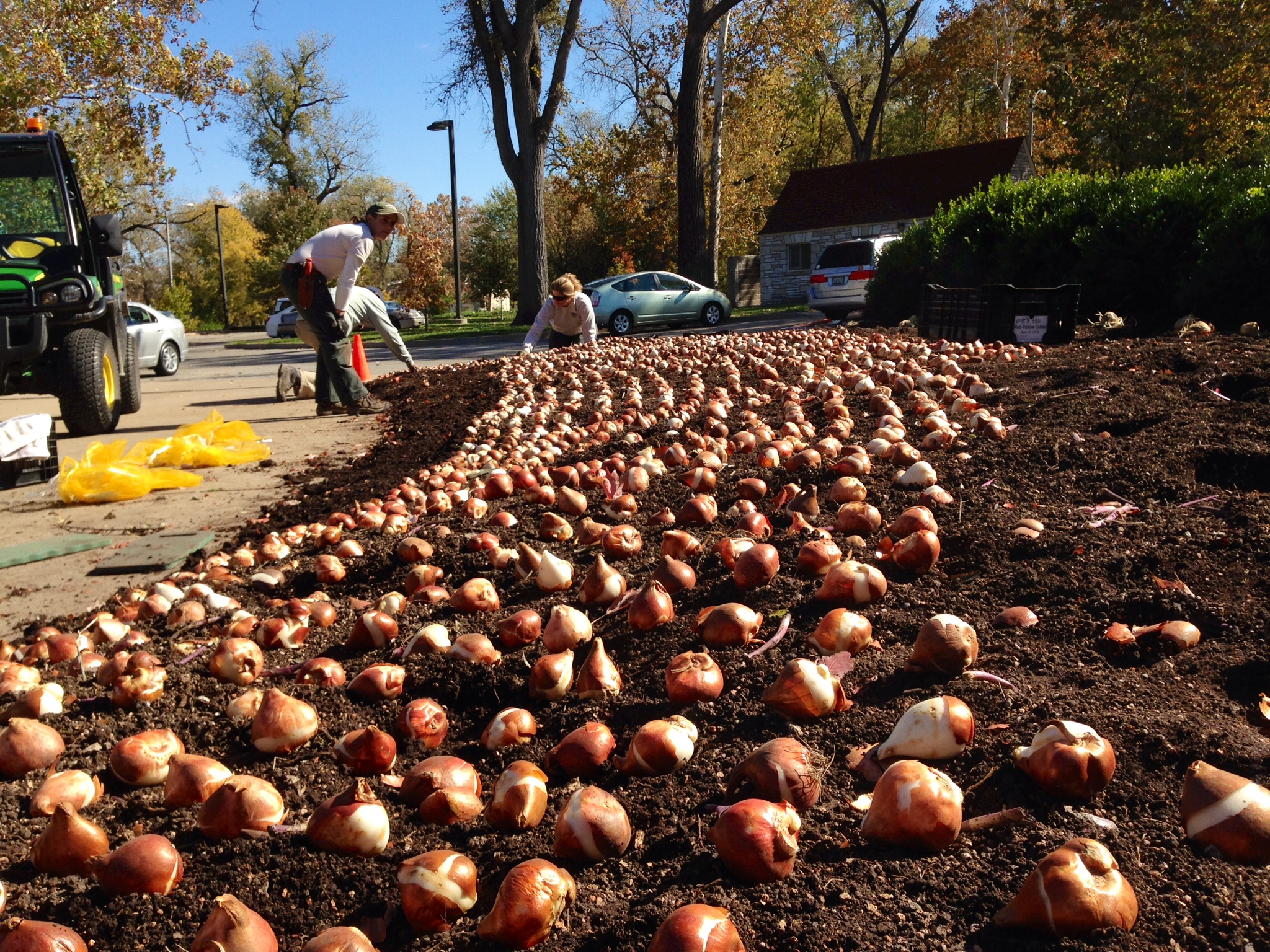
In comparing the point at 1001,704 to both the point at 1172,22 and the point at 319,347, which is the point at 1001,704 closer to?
the point at 319,347

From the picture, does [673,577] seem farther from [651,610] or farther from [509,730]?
[509,730]

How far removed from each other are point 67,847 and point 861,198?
3429 cm

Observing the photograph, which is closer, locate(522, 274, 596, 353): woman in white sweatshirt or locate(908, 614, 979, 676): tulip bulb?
locate(908, 614, 979, 676): tulip bulb

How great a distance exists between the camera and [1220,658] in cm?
200

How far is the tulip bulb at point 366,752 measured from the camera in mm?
1985

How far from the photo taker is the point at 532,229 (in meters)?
22.4

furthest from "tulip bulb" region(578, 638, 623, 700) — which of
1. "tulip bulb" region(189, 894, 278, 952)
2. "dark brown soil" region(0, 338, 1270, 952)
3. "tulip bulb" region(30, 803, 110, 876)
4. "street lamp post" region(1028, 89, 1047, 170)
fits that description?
"street lamp post" region(1028, 89, 1047, 170)

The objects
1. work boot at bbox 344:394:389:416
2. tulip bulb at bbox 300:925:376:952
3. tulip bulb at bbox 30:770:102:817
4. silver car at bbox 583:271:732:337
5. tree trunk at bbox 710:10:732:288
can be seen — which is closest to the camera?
tulip bulb at bbox 300:925:376:952

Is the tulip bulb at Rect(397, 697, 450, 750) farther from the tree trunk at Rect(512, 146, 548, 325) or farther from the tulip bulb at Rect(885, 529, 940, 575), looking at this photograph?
the tree trunk at Rect(512, 146, 548, 325)

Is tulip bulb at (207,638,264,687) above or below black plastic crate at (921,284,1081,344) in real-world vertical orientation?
below

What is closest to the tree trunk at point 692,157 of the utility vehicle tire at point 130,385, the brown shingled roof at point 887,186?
the brown shingled roof at point 887,186

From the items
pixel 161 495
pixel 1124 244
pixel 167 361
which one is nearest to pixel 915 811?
pixel 161 495

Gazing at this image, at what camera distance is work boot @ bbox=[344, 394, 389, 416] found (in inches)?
355

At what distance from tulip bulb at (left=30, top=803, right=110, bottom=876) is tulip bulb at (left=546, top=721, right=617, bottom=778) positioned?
894mm
